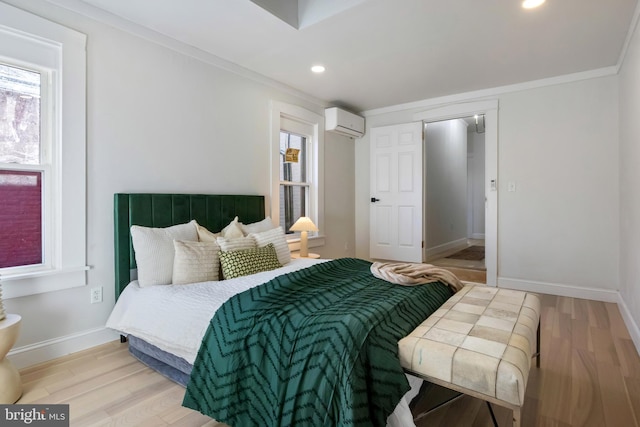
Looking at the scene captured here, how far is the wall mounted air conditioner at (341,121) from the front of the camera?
14.9ft

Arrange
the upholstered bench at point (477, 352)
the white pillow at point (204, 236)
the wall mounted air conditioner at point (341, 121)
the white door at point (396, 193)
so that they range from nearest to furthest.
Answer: the upholstered bench at point (477, 352) → the white pillow at point (204, 236) → the wall mounted air conditioner at point (341, 121) → the white door at point (396, 193)

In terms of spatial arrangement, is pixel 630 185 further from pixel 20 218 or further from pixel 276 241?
pixel 20 218

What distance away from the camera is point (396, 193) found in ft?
16.0

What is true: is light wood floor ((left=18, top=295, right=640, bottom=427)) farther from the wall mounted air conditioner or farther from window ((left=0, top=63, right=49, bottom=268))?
the wall mounted air conditioner

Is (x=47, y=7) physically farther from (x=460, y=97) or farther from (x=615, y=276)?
(x=615, y=276)

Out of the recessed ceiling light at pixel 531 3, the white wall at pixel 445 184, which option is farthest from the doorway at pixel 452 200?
the recessed ceiling light at pixel 531 3

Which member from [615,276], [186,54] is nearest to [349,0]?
[186,54]

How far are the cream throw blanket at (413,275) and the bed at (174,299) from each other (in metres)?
0.09

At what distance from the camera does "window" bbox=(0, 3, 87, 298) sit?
205cm

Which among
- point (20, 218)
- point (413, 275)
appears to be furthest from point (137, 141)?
point (413, 275)

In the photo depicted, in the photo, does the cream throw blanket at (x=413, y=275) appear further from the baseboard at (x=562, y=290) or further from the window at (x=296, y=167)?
the baseboard at (x=562, y=290)

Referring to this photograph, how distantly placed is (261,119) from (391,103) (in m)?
2.04

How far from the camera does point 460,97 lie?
14.0 ft

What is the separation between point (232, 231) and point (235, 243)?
0.30 metres
